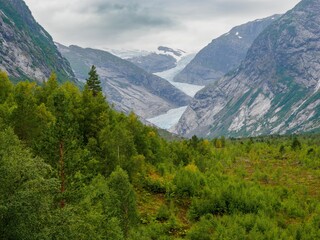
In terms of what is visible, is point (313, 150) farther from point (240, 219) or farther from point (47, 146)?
point (47, 146)

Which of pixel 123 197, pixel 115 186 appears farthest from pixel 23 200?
pixel 123 197

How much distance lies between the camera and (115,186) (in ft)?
123

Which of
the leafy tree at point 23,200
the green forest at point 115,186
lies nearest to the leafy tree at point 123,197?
the green forest at point 115,186

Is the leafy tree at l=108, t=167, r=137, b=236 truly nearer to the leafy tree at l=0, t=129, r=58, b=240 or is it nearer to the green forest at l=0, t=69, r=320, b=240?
the green forest at l=0, t=69, r=320, b=240

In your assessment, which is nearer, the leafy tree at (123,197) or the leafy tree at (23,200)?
the leafy tree at (23,200)

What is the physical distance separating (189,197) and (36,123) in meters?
23.6

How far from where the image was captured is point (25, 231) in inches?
917

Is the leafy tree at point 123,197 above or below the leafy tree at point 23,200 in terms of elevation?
below

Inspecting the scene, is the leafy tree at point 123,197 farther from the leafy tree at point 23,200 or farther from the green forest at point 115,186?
the leafy tree at point 23,200

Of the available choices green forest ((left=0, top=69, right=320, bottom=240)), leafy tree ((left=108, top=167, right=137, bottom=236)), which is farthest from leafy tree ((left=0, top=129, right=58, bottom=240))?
leafy tree ((left=108, top=167, right=137, bottom=236))

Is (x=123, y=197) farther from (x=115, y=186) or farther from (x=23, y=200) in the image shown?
(x=23, y=200)

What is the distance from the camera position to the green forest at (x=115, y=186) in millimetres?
24984

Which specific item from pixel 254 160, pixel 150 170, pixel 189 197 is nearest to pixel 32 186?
pixel 189 197

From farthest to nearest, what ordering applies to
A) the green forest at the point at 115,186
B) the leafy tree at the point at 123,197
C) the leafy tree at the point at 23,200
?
1. the leafy tree at the point at 123,197
2. the green forest at the point at 115,186
3. the leafy tree at the point at 23,200
